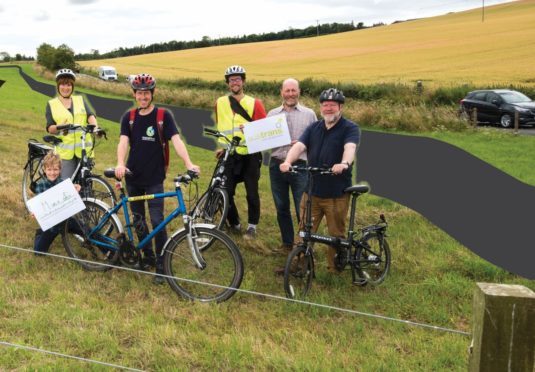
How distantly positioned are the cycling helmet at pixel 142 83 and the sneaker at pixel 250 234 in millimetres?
2383

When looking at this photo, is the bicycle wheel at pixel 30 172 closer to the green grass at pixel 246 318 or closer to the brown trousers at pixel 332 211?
the green grass at pixel 246 318

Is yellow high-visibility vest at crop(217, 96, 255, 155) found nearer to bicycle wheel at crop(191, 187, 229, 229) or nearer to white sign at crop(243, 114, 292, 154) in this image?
white sign at crop(243, 114, 292, 154)

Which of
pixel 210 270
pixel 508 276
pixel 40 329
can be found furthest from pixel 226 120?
pixel 508 276

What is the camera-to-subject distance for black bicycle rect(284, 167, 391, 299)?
470 centimetres

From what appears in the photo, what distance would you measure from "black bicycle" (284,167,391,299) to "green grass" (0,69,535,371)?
0.56 feet

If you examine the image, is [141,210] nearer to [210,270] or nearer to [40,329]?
[210,270]

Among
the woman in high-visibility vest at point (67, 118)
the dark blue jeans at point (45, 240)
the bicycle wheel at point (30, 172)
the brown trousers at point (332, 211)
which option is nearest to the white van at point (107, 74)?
the bicycle wheel at point (30, 172)

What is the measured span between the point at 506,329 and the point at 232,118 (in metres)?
4.37


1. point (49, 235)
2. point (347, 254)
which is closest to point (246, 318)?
point (347, 254)

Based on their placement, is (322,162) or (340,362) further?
(322,162)

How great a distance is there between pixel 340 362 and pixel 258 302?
120cm

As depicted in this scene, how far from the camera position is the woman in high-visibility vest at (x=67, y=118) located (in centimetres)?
590

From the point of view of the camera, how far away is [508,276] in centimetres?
543
